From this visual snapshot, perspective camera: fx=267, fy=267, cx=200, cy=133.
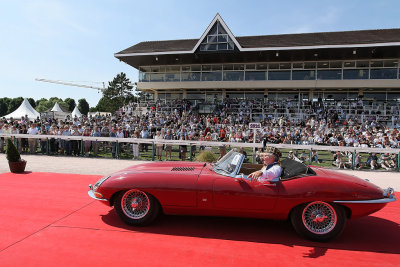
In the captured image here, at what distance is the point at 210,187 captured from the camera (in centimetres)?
395

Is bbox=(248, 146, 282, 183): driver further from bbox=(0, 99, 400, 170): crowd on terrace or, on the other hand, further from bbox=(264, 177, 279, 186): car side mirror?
bbox=(0, 99, 400, 170): crowd on terrace

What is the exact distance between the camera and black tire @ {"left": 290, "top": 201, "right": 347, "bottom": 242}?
3799mm

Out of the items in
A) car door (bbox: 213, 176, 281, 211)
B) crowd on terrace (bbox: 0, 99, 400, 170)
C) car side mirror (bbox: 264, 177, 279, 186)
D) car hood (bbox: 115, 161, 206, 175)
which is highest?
crowd on terrace (bbox: 0, 99, 400, 170)

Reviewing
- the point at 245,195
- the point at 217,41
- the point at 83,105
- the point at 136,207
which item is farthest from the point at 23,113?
the point at 83,105

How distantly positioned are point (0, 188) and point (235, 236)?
225 inches

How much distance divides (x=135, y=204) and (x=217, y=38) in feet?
76.1

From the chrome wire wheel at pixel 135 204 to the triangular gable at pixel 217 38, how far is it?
72.4 feet

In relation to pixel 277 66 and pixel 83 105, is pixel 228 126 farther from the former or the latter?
pixel 83 105

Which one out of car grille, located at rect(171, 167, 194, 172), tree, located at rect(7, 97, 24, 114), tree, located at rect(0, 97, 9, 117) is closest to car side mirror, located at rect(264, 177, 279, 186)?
car grille, located at rect(171, 167, 194, 172)

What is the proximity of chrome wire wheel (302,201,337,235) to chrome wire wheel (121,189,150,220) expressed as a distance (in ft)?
7.81

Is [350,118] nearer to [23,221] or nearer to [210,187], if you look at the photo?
[210,187]

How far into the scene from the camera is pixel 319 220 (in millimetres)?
3838

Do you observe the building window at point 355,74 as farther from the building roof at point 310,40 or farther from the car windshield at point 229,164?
the car windshield at point 229,164

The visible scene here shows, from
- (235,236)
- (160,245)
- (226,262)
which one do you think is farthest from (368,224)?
(160,245)
